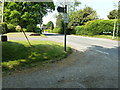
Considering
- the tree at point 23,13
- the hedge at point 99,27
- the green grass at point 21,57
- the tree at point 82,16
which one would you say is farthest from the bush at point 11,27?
the green grass at point 21,57

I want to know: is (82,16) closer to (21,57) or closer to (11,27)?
(11,27)

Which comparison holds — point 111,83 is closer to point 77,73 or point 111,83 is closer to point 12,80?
point 77,73

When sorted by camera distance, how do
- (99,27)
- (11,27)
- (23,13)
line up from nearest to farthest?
(99,27)
(11,27)
(23,13)

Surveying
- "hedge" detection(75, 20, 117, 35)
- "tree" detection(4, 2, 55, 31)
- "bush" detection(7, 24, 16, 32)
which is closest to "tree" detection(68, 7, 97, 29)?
"hedge" detection(75, 20, 117, 35)

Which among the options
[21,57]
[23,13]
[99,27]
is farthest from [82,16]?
[21,57]

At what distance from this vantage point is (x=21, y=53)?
6.14m

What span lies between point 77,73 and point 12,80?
89.5 inches

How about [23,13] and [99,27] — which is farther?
[23,13]

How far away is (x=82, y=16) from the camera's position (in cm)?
3500

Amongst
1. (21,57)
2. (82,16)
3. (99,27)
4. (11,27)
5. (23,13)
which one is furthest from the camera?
(82,16)

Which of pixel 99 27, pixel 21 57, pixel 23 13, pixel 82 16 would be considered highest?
pixel 82 16

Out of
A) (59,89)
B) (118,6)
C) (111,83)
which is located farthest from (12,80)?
(118,6)

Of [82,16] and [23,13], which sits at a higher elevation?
[82,16]

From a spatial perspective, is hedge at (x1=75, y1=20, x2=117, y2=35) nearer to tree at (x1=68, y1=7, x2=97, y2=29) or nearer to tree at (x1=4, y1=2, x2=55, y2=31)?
tree at (x1=68, y1=7, x2=97, y2=29)
